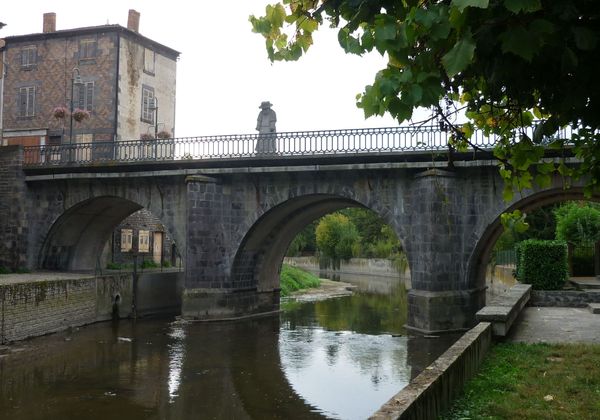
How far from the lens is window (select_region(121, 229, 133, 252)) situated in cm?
2822

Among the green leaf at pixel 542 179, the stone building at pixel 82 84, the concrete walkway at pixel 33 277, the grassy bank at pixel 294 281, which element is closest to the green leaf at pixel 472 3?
the green leaf at pixel 542 179

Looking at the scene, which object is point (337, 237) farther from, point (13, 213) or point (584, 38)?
point (584, 38)

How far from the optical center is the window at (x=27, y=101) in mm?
28578

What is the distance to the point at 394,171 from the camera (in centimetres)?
1841

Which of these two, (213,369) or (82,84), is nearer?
(213,369)

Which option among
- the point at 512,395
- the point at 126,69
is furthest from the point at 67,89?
the point at 512,395

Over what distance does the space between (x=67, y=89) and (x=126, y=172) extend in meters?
9.23

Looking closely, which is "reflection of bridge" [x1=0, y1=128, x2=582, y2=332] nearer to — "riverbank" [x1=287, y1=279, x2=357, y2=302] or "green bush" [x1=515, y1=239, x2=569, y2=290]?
"green bush" [x1=515, y1=239, x2=569, y2=290]

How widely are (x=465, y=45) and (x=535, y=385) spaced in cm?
512

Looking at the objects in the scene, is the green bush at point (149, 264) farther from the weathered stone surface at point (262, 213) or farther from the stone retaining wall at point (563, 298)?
the stone retaining wall at point (563, 298)

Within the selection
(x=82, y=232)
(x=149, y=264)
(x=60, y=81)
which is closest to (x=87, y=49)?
(x=60, y=81)

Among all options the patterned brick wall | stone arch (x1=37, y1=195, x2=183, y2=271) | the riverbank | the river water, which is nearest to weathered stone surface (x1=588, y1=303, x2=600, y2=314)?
the river water

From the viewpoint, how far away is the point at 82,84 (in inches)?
1085

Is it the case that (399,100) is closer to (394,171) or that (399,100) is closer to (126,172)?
(394,171)
